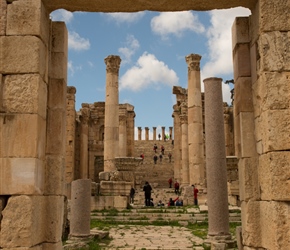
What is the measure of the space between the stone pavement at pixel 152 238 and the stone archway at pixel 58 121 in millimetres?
6051

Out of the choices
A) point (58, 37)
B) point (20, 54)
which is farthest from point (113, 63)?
point (20, 54)

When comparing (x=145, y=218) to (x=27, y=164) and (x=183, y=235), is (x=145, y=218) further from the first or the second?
(x=27, y=164)

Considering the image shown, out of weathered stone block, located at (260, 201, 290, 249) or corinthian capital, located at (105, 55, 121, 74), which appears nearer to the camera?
weathered stone block, located at (260, 201, 290, 249)

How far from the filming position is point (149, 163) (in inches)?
1651

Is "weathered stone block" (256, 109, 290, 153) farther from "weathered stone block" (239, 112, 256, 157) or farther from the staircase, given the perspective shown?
the staircase

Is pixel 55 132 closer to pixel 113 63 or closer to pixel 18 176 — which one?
pixel 18 176

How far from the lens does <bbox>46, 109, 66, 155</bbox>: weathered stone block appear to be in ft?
21.0

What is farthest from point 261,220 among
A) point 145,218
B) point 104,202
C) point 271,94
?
point 104,202

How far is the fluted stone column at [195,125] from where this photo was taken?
25.6 meters

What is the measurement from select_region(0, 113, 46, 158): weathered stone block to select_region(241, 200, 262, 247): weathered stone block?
10.6ft

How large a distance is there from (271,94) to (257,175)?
1286mm

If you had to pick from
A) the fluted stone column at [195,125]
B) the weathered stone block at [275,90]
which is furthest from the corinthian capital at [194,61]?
the weathered stone block at [275,90]

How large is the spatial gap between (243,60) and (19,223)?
4.26m

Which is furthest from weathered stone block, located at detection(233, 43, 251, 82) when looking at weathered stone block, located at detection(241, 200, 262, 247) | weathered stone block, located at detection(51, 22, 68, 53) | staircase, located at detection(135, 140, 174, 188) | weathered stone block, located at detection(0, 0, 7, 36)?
staircase, located at detection(135, 140, 174, 188)
